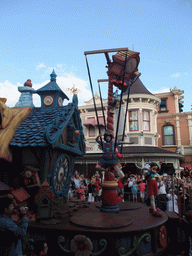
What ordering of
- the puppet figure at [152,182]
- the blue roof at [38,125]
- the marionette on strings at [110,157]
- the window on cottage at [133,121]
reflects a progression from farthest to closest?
the window on cottage at [133,121], the marionette on strings at [110,157], the puppet figure at [152,182], the blue roof at [38,125]

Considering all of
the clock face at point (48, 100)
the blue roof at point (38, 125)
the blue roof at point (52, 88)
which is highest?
the blue roof at point (52, 88)

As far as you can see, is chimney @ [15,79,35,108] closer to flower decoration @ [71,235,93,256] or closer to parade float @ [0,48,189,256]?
parade float @ [0,48,189,256]

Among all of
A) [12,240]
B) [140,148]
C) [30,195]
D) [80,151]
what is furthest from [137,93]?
[12,240]

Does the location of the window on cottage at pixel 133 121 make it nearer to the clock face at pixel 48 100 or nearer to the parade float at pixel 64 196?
the clock face at pixel 48 100

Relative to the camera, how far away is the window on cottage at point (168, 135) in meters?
22.2

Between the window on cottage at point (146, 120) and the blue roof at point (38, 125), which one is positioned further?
the window on cottage at point (146, 120)

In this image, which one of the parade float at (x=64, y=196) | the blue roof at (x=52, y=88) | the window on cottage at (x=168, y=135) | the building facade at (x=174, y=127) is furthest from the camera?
the window on cottage at (x=168, y=135)

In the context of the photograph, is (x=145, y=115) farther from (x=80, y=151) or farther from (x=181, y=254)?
(x=181, y=254)

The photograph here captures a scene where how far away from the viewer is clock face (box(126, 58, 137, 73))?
18.8ft

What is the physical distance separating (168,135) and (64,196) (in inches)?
746

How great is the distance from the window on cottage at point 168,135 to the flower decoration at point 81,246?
20.6 meters

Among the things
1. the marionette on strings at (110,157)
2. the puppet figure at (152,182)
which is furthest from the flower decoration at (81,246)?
the puppet figure at (152,182)

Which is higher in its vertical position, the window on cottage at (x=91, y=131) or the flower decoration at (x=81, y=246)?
the window on cottage at (x=91, y=131)

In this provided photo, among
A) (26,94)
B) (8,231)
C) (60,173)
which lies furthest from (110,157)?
(26,94)
